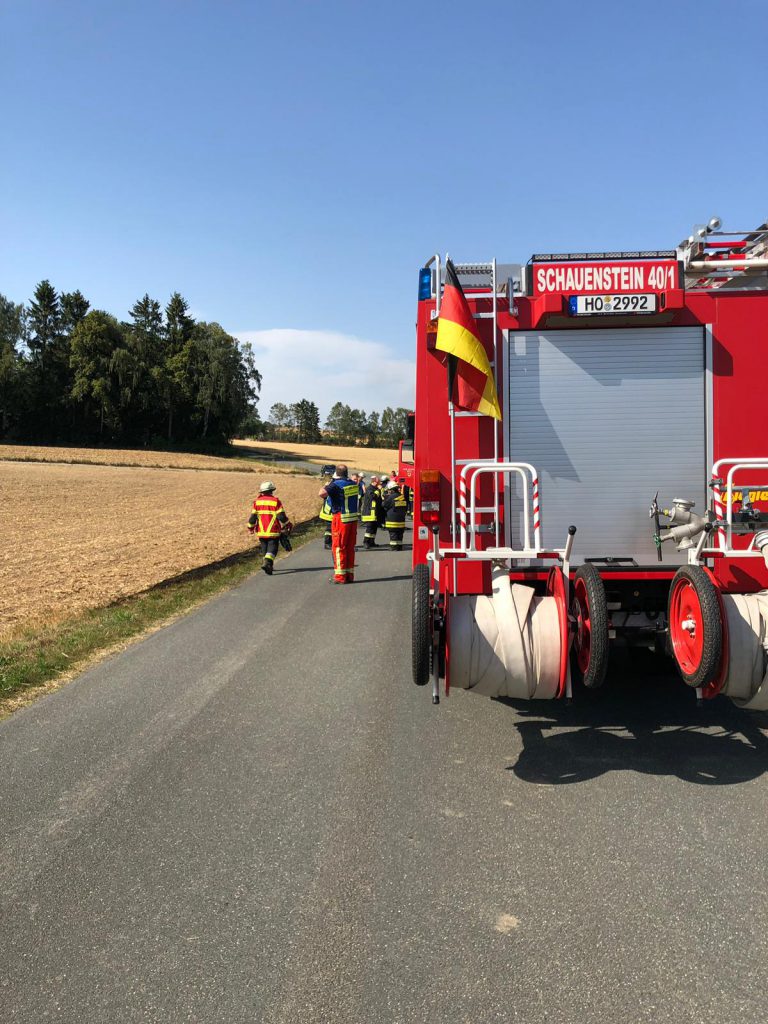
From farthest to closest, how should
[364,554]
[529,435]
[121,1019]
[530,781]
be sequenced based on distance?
[364,554] < [529,435] < [530,781] < [121,1019]

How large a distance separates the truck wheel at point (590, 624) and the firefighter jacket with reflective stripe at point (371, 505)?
41.4 feet

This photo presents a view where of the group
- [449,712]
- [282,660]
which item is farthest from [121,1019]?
[282,660]

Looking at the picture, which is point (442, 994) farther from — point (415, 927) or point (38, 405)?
point (38, 405)

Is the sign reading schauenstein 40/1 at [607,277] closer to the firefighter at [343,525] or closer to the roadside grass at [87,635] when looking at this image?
the roadside grass at [87,635]

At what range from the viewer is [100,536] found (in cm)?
1870

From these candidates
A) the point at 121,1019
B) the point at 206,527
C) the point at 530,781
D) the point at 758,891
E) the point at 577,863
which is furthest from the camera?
the point at 206,527

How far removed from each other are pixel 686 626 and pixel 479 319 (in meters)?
2.52

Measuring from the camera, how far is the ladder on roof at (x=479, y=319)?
535 cm

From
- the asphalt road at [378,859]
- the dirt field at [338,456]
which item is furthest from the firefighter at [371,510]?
the dirt field at [338,456]

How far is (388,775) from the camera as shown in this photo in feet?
14.4

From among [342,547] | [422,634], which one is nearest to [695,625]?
[422,634]

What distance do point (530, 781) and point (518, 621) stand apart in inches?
34.6

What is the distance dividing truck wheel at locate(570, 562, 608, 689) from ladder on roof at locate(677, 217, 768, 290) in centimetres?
251

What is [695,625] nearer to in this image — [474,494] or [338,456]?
[474,494]
